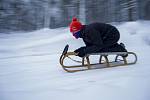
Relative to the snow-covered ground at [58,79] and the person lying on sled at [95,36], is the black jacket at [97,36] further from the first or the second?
the snow-covered ground at [58,79]

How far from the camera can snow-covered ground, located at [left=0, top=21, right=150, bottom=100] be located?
535 cm

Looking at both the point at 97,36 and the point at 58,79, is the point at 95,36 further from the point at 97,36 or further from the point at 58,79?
the point at 58,79

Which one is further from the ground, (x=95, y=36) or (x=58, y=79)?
(x=95, y=36)

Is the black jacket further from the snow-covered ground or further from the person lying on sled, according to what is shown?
Result: the snow-covered ground

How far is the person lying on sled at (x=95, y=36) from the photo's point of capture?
705cm

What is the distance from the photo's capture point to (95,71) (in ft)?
23.2

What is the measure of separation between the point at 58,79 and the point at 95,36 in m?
1.21

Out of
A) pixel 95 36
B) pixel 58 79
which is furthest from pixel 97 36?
pixel 58 79

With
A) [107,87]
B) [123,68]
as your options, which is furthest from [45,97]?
[123,68]

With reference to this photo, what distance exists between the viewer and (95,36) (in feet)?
23.0

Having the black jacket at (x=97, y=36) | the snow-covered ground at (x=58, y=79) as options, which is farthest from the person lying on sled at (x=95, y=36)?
the snow-covered ground at (x=58, y=79)

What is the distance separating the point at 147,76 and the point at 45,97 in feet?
7.02

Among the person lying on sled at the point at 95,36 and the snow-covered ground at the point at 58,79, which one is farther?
the person lying on sled at the point at 95,36

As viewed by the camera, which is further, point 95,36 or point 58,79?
point 95,36
